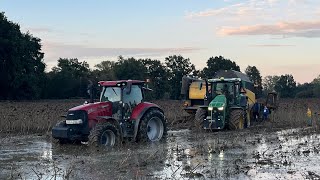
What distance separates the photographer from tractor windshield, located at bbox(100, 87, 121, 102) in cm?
1448

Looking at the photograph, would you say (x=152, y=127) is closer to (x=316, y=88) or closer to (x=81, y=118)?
(x=81, y=118)

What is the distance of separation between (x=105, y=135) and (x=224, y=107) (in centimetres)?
660

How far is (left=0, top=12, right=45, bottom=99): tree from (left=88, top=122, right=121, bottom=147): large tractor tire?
128 feet

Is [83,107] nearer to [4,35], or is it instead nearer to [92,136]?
[92,136]

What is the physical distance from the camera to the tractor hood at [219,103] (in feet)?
60.3

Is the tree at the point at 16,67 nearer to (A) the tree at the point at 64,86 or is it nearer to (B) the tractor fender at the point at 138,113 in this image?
(A) the tree at the point at 64,86

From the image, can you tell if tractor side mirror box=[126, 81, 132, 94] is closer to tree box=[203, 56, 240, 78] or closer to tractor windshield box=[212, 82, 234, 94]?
tractor windshield box=[212, 82, 234, 94]

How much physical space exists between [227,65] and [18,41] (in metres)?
43.6

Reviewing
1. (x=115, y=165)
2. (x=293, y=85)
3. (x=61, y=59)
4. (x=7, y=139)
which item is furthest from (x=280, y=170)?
(x=293, y=85)

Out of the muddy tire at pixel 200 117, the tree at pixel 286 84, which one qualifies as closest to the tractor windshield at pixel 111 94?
the muddy tire at pixel 200 117

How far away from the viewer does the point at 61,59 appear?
3022 inches

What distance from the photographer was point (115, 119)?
13.8m

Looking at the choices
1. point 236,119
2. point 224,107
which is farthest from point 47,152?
point 236,119

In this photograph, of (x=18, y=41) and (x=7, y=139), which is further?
(x=18, y=41)
